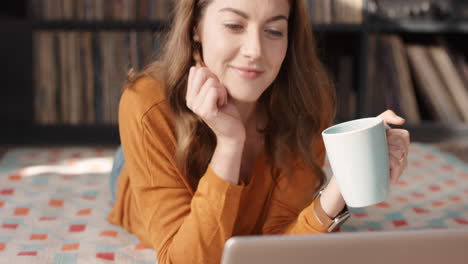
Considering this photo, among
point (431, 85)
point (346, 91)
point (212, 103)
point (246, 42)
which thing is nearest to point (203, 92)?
point (212, 103)

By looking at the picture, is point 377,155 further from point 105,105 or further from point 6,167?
point 105,105

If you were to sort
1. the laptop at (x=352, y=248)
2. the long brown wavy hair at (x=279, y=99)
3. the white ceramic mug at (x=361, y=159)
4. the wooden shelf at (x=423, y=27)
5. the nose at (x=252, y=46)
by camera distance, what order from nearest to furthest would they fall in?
the laptop at (x=352, y=248)
the white ceramic mug at (x=361, y=159)
the nose at (x=252, y=46)
the long brown wavy hair at (x=279, y=99)
the wooden shelf at (x=423, y=27)

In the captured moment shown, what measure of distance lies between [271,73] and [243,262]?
44 cm

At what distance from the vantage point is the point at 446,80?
2.41 m

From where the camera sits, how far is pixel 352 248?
650mm

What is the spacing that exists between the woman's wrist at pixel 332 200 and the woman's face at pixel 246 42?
7.8 inches

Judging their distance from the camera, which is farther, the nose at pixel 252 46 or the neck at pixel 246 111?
the neck at pixel 246 111

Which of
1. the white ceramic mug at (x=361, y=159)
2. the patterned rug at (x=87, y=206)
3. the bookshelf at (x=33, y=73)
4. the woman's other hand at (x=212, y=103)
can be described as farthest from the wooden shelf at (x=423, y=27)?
the white ceramic mug at (x=361, y=159)

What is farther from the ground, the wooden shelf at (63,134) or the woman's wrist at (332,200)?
the woman's wrist at (332,200)

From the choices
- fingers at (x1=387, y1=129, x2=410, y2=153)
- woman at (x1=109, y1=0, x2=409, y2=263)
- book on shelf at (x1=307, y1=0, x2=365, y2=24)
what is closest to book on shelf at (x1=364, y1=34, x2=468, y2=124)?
book on shelf at (x1=307, y1=0, x2=365, y2=24)

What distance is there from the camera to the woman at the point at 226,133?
98 centimetres

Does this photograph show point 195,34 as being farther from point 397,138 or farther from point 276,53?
point 397,138

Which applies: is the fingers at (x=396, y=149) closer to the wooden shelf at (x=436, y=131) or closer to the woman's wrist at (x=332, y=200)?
the woman's wrist at (x=332, y=200)

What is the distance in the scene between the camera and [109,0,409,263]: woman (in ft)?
3.22
